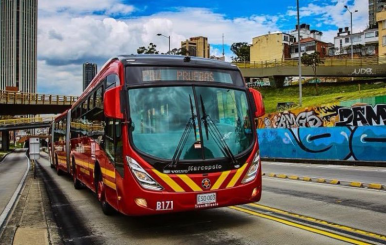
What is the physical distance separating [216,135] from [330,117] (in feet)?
78.7

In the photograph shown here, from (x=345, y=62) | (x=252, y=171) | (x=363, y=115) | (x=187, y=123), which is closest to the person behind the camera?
(x=187, y=123)

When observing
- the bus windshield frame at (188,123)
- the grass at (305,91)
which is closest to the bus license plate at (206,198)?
the bus windshield frame at (188,123)

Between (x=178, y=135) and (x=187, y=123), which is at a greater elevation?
(x=187, y=123)

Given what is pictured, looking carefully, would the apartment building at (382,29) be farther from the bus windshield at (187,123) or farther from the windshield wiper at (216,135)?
the windshield wiper at (216,135)

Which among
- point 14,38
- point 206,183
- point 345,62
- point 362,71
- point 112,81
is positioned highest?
point 14,38

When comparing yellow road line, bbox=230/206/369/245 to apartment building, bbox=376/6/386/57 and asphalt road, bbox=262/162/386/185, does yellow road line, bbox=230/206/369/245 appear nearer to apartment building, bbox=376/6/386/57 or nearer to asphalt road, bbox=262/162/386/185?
asphalt road, bbox=262/162/386/185

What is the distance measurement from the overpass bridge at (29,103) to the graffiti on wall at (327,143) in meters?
35.3

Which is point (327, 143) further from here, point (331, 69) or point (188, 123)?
point (331, 69)

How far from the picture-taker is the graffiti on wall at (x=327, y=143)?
1906cm

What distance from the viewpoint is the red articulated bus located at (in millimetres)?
6336

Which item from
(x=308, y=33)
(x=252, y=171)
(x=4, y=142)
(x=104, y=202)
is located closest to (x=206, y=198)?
(x=252, y=171)

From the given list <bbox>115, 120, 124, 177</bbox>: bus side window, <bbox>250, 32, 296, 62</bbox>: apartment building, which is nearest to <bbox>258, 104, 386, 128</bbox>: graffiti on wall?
<bbox>115, 120, 124, 177</bbox>: bus side window

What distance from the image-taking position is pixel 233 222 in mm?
7289

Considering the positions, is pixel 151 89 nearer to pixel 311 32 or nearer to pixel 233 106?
pixel 233 106
